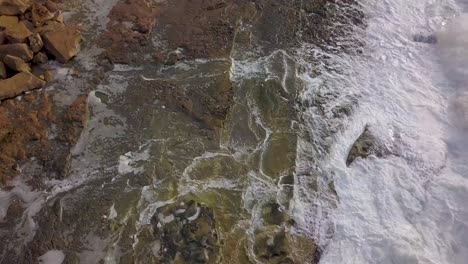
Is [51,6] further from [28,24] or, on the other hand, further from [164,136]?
[164,136]

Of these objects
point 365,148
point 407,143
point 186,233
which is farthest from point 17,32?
point 407,143

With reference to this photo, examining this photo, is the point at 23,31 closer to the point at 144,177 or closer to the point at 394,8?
the point at 144,177

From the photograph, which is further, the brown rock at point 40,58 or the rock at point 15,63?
the brown rock at point 40,58

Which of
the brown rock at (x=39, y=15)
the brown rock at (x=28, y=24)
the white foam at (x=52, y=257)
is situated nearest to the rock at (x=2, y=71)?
the brown rock at (x=28, y=24)

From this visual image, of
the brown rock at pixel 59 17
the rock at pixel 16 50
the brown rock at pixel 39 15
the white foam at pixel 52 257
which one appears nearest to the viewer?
the white foam at pixel 52 257

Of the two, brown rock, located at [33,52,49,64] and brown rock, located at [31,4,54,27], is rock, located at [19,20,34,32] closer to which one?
brown rock, located at [31,4,54,27]

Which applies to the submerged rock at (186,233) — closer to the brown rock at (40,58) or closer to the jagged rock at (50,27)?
the brown rock at (40,58)

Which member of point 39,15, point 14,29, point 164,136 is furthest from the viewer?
point 39,15
